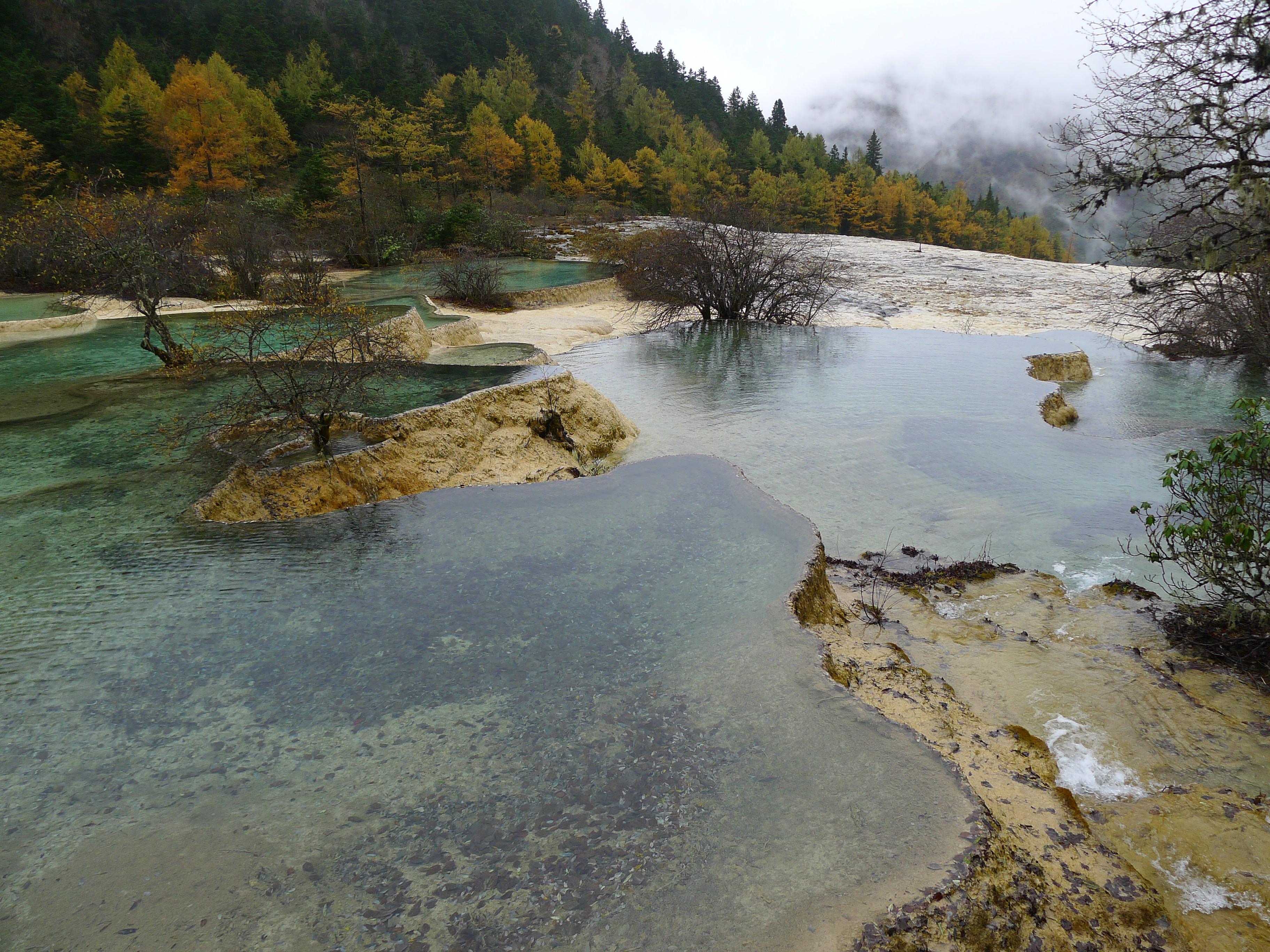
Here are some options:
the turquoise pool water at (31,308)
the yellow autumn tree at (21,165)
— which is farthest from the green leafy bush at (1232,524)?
the yellow autumn tree at (21,165)

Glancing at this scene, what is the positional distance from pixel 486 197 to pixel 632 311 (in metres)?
35.6

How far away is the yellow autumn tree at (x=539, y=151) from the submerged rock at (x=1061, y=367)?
165 feet

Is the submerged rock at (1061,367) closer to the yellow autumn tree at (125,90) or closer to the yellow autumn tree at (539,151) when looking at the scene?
the yellow autumn tree at (539,151)

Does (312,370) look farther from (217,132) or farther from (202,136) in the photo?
(217,132)

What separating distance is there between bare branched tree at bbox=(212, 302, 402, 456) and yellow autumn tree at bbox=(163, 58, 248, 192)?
Result: 39.1 m

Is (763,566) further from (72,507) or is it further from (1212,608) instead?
(72,507)

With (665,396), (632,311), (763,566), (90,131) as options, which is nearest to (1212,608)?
(763,566)

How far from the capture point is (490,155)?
172 ft

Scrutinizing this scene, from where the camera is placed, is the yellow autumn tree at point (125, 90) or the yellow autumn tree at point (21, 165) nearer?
the yellow autumn tree at point (21, 165)

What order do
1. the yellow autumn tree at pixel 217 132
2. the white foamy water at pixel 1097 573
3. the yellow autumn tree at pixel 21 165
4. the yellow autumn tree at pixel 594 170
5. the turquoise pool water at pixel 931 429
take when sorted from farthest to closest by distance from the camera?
1. the yellow autumn tree at pixel 594 170
2. the yellow autumn tree at pixel 217 132
3. the yellow autumn tree at pixel 21 165
4. the turquoise pool water at pixel 931 429
5. the white foamy water at pixel 1097 573

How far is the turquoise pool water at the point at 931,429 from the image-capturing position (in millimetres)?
7457

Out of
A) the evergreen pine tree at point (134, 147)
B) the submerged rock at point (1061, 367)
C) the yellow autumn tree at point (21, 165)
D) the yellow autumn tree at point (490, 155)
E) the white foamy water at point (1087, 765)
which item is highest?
the yellow autumn tree at point (490, 155)

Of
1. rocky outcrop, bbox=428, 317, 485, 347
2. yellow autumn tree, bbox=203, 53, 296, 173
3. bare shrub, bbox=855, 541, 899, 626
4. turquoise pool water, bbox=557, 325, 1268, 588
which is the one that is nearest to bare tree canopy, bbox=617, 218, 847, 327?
A: turquoise pool water, bbox=557, 325, 1268, 588

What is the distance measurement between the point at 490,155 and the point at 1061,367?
4809cm
